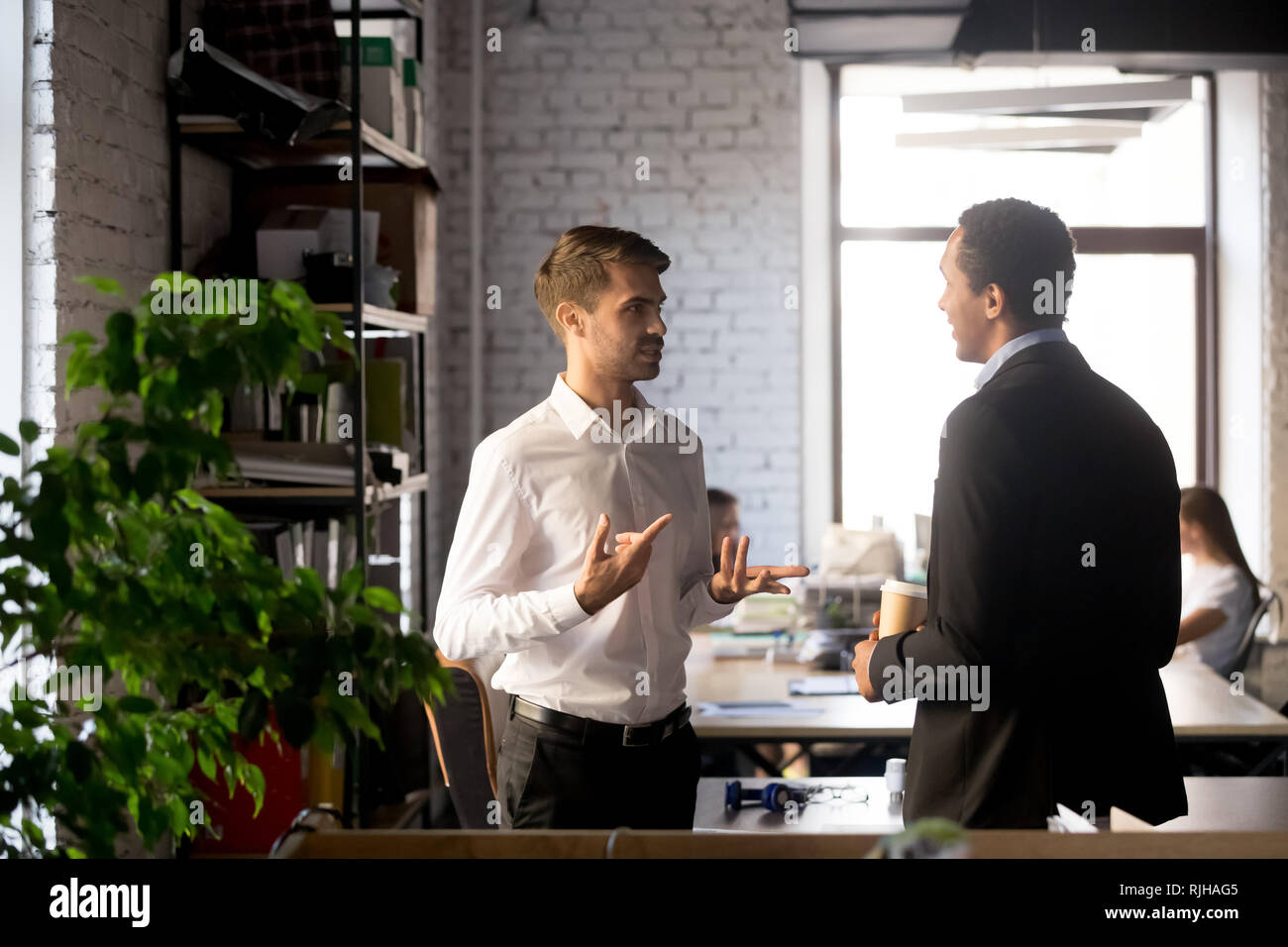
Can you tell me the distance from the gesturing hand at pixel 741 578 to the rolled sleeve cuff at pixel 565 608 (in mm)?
304

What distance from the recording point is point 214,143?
Answer: 3.13 meters

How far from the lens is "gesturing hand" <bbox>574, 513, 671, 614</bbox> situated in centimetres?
166

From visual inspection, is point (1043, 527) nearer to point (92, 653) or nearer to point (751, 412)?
point (92, 653)

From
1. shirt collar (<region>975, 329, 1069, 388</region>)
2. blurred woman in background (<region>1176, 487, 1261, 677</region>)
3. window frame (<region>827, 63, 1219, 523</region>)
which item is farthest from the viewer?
window frame (<region>827, 63, 1219, 523</region>)

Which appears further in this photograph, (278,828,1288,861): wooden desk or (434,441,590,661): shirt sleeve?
(434,441,590,661): shirt sleeve

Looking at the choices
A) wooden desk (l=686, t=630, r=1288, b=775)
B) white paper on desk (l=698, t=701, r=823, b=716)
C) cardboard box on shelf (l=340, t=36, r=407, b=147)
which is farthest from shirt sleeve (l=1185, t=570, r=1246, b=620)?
cardboard box on shelf (l=340, t=36, r=407, b=147)

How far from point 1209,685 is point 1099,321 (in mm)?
2764

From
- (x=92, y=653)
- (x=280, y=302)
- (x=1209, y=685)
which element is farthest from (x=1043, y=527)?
(x=1209, y=685)

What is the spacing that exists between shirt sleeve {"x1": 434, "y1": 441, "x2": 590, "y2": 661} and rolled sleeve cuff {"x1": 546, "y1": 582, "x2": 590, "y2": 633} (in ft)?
0.16

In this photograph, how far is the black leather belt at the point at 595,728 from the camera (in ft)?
6.16

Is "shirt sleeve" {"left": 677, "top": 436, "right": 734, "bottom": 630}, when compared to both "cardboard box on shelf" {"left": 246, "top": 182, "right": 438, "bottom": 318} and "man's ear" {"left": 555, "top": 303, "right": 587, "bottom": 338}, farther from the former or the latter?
"cardboard box on shelf" {"left": 246, "top": 182, "right": 438, "bottom": 318}

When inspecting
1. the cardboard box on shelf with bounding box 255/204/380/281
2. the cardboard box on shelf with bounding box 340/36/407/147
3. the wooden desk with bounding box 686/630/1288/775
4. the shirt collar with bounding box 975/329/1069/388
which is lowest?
the wooden desk with bounding box 686/630/1288/775

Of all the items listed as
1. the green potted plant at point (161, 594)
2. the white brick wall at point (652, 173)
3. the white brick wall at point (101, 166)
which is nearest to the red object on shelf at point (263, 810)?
the white brick wall at point (101, 166)

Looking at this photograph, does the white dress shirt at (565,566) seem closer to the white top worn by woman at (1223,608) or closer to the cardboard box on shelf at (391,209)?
the cardboard box on shelf at (391,209)
